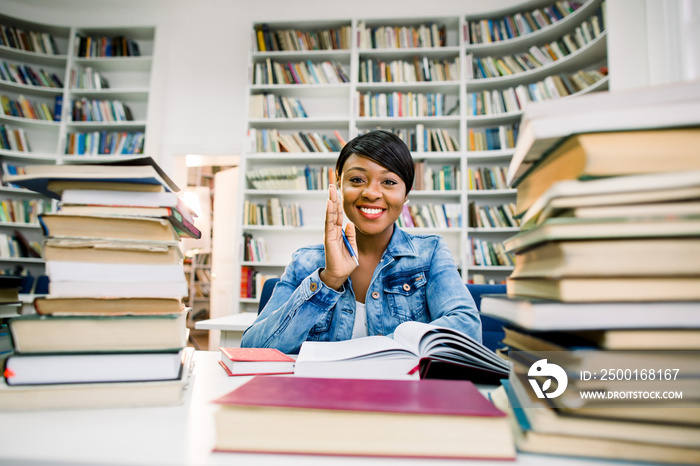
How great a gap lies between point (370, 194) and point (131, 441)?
94 cm

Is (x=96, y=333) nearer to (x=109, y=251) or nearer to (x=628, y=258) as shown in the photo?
(x=109, y=251)

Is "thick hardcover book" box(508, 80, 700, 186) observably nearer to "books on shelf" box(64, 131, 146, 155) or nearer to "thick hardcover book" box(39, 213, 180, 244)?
"thick hardcover book" box(39, 213, 180, 244)

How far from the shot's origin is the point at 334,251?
953 mm

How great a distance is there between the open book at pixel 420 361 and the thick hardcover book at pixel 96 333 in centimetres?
20

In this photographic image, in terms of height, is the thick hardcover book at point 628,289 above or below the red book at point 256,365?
above

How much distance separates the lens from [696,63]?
1.92 metres

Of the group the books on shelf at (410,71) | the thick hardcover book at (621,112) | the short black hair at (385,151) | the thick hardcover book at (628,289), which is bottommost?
the thick hardcover book at (628,289)

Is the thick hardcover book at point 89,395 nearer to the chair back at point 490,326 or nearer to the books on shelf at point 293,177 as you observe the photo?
the chair back at point 490,326

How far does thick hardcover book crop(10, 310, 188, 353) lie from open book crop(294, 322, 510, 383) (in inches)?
7.9

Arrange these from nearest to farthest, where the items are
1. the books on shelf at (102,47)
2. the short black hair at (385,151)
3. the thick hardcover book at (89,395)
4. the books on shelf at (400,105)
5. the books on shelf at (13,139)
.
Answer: the thick hardcover book at (89,395) → the short black hair at (385,151) → the books on shelf at (400,105) → the books on shelf at (13,139) → the books on shelf at (102,47)

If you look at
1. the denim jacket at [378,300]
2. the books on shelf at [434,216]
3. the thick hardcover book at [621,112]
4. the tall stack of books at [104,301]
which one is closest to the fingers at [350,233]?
the denim jacket at [378,300]

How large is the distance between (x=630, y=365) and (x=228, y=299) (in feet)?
13.8

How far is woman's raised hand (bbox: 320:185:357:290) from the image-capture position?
0.94m

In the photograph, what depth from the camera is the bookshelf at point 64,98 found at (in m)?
3.85
